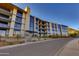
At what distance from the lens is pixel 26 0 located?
6.71 metres

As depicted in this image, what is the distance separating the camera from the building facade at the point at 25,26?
7.70 meters

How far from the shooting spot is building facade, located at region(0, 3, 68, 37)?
770 centimetres

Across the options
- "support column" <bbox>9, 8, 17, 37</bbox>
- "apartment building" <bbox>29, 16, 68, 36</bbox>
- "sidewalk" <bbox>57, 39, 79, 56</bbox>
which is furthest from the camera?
"support column" <bbox>9, 8, 17, 37</bbox>

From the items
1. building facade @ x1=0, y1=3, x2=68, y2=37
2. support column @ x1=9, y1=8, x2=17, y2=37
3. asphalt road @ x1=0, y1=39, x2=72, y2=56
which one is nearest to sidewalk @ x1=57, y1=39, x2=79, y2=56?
asphalt road @ x1=0, y1=39, x2=72, y2=56

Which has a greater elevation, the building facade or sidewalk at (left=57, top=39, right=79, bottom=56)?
the building facade

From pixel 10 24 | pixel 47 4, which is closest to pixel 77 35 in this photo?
pixel 47 4

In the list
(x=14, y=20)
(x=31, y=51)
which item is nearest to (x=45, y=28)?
(x=31, y=51)

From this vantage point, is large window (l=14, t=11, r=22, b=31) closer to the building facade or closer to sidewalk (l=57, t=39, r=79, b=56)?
the building facade

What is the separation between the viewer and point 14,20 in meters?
8.19

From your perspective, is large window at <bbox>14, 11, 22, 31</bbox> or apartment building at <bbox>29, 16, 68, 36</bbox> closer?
apartment building at <bbox>29, 16, 68, 36</bbox>

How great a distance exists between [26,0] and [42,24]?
5.28 feet

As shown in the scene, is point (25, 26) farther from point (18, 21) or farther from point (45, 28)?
point (45, 28)

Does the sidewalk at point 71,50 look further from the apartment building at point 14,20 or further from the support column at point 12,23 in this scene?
the support column at point 12,23

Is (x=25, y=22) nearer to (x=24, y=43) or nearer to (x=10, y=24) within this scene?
(x=10, y=24)
